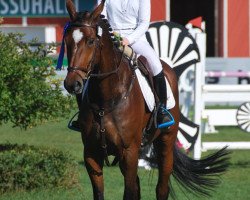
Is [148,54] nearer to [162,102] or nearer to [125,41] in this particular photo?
[162,102]

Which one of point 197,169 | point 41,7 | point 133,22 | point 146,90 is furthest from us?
point 41,7

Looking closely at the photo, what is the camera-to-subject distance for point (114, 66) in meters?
8.34

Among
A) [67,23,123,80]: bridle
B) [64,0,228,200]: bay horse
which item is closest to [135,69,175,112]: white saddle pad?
[64,0,228,200]: bay horse

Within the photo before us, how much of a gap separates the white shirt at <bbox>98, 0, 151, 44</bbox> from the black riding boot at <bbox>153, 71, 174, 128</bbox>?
51 cm

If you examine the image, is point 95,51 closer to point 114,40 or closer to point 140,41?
point 114,40

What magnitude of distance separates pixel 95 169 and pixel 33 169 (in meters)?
2.97

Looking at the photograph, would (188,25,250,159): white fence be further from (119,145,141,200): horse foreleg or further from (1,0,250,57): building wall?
(1,0,250,57): building wall

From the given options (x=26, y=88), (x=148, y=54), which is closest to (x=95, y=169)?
(x=148, y=54)

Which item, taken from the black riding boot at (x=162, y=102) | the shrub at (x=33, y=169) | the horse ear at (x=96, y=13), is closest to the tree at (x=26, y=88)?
the shrub at (x=33, y=169)

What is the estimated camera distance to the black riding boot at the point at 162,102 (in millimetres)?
9203

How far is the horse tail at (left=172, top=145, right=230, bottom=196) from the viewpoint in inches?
407

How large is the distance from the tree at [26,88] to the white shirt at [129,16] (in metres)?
2.47

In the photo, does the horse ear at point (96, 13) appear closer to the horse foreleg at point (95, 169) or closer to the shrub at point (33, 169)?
the horse foreleg at point (95, 169)

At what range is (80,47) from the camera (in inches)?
301
